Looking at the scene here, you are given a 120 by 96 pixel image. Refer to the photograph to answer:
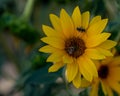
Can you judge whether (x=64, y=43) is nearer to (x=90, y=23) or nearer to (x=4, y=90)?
(x=90, y=23)

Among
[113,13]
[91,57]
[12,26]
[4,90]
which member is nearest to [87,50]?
[91,57]

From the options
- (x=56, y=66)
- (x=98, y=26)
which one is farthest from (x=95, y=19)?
(x=56, y=66)

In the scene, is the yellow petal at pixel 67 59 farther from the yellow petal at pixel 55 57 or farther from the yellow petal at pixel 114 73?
the yellow petal at pixel 114 73

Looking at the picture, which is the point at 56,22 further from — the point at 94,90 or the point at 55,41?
the point at 94,90

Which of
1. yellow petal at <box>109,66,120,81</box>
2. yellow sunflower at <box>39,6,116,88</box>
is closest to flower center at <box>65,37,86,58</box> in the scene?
yellow sunflower at <box>39,6,116,88</box>

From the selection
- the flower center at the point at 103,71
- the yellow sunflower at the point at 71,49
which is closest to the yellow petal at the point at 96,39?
the yellow sunflower at the point at 71,49

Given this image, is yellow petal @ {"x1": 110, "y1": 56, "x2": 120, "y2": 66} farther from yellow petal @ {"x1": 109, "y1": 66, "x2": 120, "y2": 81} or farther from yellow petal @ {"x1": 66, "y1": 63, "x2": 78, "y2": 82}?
yellow petal @ {"x1": 66, "y1": 63, "x2": 78, "y2": 82}
